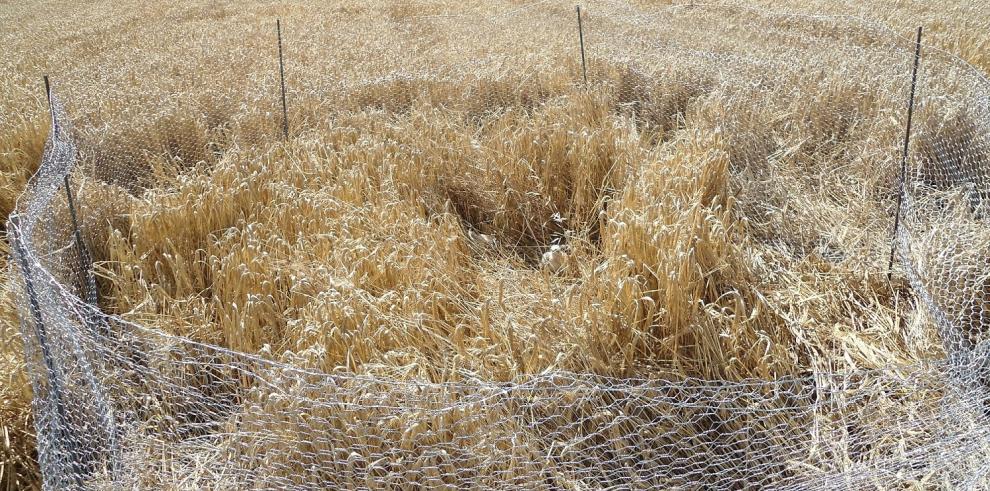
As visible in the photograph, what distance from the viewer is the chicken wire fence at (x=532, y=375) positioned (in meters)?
2.54

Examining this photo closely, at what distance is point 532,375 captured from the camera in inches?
107

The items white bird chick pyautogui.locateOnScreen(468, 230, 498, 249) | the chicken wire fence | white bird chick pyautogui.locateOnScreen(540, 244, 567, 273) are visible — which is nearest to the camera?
the chicken wire fence

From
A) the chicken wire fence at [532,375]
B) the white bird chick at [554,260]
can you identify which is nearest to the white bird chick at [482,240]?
the white bird chick at [554,260]

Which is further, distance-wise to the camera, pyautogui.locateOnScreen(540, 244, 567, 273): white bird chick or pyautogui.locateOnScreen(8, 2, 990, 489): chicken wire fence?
pyautogui.locateOnScreen(540, 244, 567, 273): white bird chick

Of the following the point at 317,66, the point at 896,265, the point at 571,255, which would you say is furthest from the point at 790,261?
the point at 317,66

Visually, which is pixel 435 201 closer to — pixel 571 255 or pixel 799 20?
pixel 571 255

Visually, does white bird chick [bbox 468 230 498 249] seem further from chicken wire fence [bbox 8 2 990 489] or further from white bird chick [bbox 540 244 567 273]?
chicken wire fence [bbox 8 2 990 489]

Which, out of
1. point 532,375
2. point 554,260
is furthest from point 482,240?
point 532,375

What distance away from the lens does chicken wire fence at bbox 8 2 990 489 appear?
2.54m

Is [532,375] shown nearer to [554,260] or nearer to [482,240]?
[554,260]

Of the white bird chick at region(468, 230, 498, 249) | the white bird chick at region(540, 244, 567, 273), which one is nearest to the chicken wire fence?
the white bird chick at region(540, 244, 567, 273)

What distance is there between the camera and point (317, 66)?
7.85 m

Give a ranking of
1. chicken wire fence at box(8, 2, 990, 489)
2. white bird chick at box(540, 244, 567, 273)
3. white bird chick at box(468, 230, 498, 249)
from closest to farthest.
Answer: chicken wire fence at box(8, 2, 990, 489), white bird chick at box(540, 244, 567, 273), white bird chick at box(468, 230, 498, 249)

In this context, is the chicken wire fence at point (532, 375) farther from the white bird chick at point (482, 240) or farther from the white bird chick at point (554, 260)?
the white bird chick at point (482, 240)
